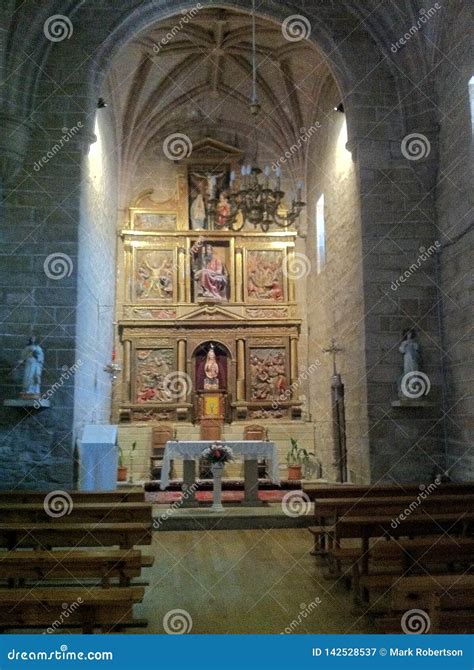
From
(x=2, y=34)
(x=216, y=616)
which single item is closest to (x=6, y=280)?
(x=2, y=34)

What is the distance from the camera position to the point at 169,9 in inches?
420

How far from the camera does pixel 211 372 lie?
15055mm

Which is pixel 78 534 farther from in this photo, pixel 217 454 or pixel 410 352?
pixel 410 352

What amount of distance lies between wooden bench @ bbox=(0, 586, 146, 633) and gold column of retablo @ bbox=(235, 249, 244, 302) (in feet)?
41.2

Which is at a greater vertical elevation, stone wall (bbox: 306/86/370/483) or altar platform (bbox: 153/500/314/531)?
stone wall (bbox: 306/86/370/483)

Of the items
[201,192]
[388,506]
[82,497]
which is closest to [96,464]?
[82,497]

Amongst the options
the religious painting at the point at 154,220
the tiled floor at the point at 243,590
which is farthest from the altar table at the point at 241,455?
the religious painting at the point at 154,220

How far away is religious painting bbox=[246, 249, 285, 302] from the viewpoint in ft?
52.3

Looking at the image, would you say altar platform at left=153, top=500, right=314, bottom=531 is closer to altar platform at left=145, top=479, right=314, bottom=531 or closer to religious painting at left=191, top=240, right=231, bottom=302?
altar platform at left=145, top=479, right=314, bottom=531

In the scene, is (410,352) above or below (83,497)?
above

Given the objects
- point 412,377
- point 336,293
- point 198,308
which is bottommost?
point 412,377

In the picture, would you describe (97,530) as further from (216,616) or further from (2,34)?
(2,34)

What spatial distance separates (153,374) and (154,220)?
400 cm

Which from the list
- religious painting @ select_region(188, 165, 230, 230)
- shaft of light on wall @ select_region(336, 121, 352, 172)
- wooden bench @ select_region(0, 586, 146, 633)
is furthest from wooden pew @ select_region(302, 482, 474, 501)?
religious painting @ select_region(188, 165, 230, 230)
